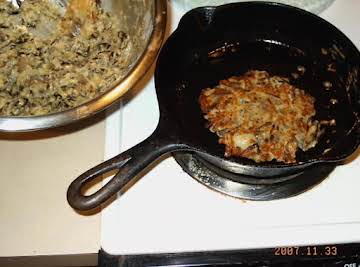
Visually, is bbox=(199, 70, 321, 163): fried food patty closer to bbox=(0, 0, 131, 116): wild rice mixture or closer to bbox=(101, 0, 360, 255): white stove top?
bbox=(101, 0, 360, 255): white stove top

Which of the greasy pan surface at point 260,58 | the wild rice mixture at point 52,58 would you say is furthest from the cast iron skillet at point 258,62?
the wild rice mixture at point 52,58

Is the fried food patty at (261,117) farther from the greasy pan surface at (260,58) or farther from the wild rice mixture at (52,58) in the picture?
the wild rice mixture at (52,58)

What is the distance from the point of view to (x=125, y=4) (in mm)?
939

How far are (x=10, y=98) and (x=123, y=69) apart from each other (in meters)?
0.21

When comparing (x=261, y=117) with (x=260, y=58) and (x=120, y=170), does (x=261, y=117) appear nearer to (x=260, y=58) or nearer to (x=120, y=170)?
(x=260, y=58)

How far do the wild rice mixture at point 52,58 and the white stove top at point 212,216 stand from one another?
0.45 ft

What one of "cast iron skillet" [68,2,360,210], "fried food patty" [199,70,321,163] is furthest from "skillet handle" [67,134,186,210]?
"fried food patty" [199,70,321,163]

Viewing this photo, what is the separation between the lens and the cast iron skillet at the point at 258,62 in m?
0.81

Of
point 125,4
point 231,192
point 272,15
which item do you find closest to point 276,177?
point 231,192

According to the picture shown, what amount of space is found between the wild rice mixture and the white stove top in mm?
138

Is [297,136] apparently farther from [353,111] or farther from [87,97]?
[87,97]

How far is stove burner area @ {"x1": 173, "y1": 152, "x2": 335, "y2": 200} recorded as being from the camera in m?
0.80

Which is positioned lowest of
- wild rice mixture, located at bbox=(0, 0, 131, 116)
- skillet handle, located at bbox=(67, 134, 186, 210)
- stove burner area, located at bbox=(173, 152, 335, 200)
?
stove burner area, located at bbox=(173, 152, 335, 200)

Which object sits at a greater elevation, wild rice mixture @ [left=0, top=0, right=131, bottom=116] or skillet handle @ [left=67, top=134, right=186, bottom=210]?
wild rice mixture @ [left=0, top=0, right=131, bottom=116]
